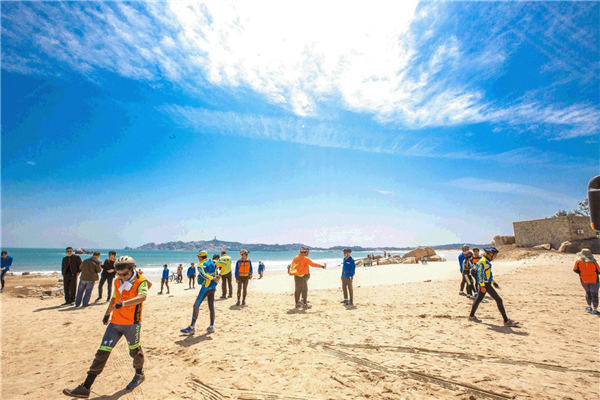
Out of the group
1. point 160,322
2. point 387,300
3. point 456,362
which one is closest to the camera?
point 456,362

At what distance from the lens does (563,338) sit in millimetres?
5777

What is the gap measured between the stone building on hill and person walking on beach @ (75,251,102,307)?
35.2 metres

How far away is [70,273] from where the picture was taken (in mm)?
10102

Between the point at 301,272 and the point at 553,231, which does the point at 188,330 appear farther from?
the point at 553,231

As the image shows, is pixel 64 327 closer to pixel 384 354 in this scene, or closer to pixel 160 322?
pixel 160 322

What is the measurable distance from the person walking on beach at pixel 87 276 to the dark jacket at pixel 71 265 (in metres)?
0.43

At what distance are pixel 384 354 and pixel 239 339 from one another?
3.21 metres

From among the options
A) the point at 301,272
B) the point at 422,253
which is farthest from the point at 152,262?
the point at 301,272

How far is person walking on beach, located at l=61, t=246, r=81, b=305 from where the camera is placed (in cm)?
1000

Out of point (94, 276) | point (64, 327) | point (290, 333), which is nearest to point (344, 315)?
point (290, 333)

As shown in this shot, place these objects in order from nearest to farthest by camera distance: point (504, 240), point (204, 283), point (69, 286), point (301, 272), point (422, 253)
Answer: point (204, 283) → point (301, 272) → point (69, 286) → point (504, 240) → point (422, 253)

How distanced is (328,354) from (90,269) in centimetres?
968

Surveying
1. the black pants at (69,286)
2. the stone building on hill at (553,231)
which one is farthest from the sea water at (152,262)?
the stone building on hill at (553,231)

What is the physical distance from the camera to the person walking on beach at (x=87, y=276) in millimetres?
9742
